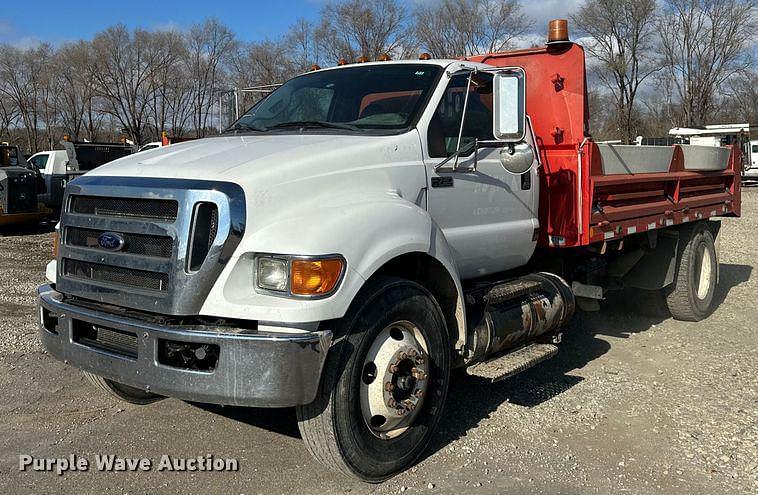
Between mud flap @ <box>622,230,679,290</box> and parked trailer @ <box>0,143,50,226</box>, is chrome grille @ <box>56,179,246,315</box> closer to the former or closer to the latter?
mud flap @ <box>622,230,679,290</box>

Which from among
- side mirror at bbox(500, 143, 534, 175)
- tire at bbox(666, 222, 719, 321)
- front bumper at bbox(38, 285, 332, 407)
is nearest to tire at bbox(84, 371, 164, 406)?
front bumper at bbox(38, 285, 332, 407)

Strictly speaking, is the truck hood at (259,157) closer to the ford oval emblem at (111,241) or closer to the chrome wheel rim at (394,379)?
the ford oval emblem at (111,241)

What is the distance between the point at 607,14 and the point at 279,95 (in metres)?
50.3

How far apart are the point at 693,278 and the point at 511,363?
413 cm

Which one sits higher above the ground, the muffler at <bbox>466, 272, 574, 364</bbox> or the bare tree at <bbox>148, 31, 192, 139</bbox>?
the bare tree at <bbox>148, 31, 192, 139</bbox>

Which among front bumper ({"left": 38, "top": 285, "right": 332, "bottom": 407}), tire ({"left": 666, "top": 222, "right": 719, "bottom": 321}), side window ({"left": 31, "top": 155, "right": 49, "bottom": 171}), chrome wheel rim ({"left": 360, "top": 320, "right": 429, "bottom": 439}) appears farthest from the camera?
side window ({"left": 31, "top": 155, "right": 49, "bottom": 171})

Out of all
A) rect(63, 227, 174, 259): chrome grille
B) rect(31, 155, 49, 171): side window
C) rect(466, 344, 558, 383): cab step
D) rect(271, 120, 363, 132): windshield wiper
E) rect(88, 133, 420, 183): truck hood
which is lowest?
rect(466, 344, 558, 383): cab step

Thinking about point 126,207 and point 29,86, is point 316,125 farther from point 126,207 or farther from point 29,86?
point 29,86

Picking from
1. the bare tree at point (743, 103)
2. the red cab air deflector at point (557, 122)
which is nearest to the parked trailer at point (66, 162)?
the red cab air deflector at point (557, 122)

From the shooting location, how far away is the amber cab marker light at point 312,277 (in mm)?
3188

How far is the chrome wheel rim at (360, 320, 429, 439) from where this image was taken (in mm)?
3682

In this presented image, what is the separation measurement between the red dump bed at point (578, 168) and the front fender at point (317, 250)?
2.23 metres

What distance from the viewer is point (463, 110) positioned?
4574mm

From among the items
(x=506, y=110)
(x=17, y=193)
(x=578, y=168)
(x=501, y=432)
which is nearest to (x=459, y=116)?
(x=506, y=110)
